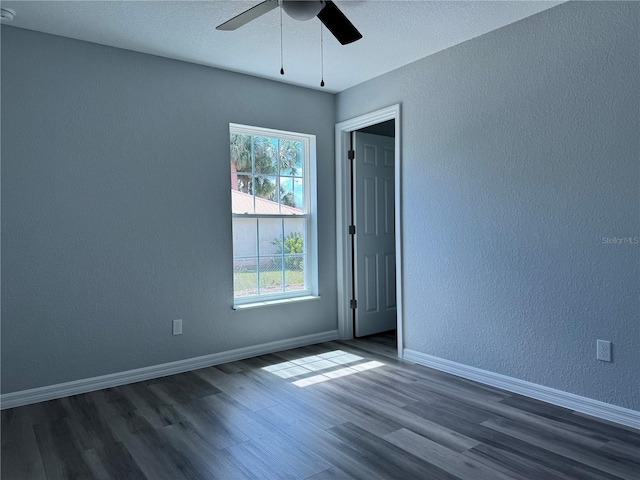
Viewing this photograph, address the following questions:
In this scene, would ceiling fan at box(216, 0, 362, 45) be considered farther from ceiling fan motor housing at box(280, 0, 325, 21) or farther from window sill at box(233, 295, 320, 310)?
window sill at box(233, 295, 320, 310)

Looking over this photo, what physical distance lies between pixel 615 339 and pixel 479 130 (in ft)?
5.45

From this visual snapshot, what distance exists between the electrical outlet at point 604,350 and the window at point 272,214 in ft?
8.35

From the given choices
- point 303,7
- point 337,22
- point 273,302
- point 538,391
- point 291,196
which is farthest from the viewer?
point 291,196

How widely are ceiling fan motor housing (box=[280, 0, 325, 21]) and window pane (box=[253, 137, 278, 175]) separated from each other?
2106mm

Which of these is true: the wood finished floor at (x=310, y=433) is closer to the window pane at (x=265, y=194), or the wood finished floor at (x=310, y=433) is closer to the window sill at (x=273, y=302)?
the window sill at (x=273, y=302)


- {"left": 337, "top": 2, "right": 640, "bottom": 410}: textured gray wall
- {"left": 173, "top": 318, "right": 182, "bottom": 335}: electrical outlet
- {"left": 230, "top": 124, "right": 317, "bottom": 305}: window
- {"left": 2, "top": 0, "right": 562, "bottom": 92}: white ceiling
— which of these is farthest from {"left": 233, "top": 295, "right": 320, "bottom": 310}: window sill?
{"left": 2, "top": 0, "right": 562, "bottom": 92}: white ceiling

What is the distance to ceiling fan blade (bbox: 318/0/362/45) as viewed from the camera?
217cm

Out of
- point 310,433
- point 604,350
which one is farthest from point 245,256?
point 604,350

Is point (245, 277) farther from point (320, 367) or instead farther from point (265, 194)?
point (320, 367)

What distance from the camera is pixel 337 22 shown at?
2271 millimetres

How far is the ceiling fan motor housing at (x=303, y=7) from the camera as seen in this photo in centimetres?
200

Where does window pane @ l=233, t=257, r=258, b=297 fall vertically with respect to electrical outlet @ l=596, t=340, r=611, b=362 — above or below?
above

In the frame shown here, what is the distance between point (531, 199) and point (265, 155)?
2375mm

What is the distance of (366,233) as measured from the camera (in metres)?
4.75
